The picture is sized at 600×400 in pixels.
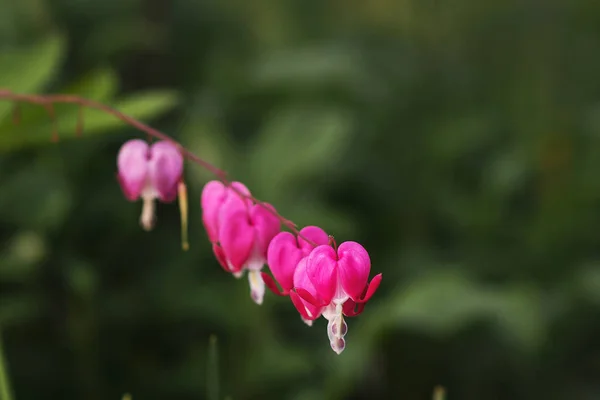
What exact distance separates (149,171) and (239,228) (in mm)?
128

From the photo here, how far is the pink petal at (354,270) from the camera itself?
81 centimetres

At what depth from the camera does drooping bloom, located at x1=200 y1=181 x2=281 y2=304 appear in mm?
895

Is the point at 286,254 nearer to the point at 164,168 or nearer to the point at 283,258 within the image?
the point at 283,258

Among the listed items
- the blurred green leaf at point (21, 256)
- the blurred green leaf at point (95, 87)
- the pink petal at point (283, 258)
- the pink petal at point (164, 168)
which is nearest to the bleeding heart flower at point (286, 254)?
the pink petal at point (283, 258)

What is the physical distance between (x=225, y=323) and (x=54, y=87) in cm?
78

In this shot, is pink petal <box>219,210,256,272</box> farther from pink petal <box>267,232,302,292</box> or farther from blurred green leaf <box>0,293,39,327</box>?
blurred green leaf <box>0,293,39,327</box>

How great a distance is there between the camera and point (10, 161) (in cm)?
205

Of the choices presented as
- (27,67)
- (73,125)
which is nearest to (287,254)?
(73,125)

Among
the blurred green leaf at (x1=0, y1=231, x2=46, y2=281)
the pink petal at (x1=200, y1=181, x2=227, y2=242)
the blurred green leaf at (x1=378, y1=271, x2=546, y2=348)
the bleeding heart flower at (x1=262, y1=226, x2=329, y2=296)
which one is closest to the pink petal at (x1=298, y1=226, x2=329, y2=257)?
the bleeding heart flower at (x1=262, y1=226, x2=329, y2=296)

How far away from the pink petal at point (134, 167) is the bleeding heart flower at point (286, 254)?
18 cm

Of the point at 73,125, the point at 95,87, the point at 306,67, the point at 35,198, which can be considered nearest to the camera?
the point at 73,125

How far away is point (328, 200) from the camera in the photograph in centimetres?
254

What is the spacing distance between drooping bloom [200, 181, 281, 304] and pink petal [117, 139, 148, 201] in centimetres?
8

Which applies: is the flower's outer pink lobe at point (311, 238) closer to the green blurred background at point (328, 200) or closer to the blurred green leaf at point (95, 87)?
the green blurred background at point (328, 200)
